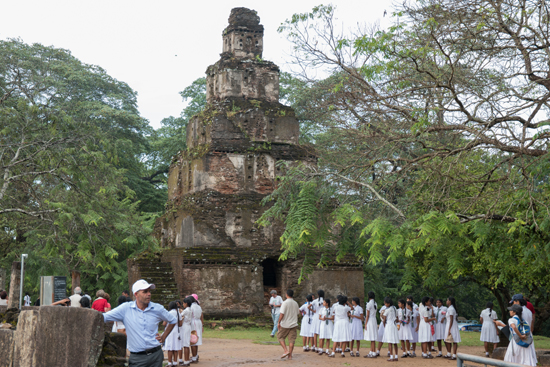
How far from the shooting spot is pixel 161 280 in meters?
21.9

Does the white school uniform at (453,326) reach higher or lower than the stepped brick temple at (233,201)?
lower

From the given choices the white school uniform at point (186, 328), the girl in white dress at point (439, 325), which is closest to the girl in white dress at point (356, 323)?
the girl in white dress at point (439, 325)

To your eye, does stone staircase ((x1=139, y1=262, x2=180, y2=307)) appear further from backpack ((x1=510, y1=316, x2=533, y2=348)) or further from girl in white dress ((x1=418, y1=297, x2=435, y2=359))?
backpack ((x1=510, y1=316, x2=533, y2=348))

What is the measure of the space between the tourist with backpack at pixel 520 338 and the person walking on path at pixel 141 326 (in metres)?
5.15

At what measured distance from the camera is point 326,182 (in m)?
11.2

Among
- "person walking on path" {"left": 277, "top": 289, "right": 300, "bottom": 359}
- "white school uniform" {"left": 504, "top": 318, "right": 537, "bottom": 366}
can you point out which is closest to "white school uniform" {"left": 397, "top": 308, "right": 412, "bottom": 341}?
"person walking on path" {"left": 277, "top": 289, "right": 300, "bottom": 359}

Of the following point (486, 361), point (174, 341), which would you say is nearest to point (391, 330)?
point (174, 341)

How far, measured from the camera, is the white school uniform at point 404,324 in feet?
44.3

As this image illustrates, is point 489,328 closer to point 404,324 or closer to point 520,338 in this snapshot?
point 404,324

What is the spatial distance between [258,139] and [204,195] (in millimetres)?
3479

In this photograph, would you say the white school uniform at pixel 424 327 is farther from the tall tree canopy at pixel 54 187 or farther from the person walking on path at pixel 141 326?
the person walking on path at pixel 141 326

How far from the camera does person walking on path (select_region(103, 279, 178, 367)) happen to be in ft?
20.2

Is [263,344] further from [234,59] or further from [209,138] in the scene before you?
[234,59]

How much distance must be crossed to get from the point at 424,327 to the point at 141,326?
8.92 meters
